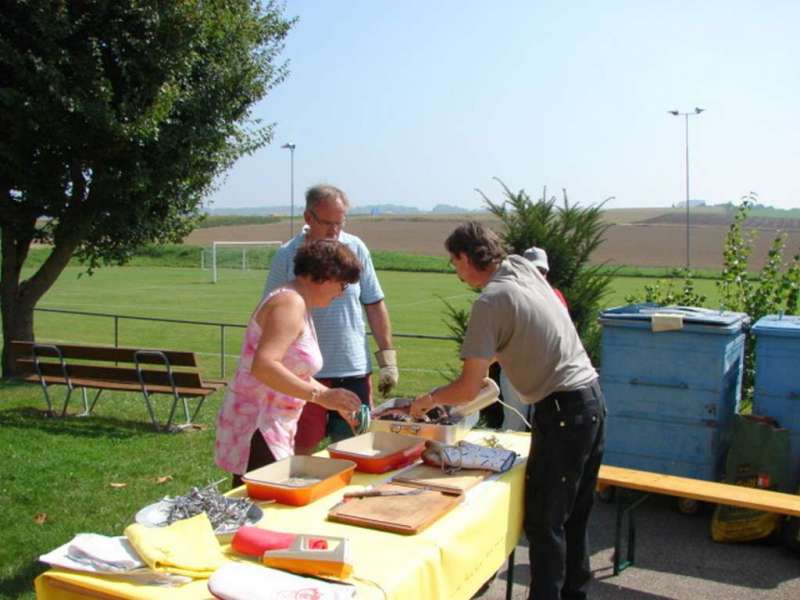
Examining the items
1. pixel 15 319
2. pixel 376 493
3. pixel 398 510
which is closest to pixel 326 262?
pixel 376 493

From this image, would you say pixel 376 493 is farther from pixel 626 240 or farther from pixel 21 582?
pixel 626 240

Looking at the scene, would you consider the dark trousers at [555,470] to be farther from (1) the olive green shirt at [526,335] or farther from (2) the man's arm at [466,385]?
(2) the man's arm at [466,385]

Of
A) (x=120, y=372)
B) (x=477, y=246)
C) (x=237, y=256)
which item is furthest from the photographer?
(x=237, y=256)

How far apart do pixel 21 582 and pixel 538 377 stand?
2926 millimetres

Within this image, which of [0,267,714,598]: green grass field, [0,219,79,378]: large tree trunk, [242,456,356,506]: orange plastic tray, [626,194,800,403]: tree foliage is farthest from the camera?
[0,219,79,378]: large tree trunk

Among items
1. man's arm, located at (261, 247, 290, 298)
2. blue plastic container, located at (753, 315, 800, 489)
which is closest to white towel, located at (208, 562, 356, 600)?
man's arm, located at (261, 247, 290, 298)

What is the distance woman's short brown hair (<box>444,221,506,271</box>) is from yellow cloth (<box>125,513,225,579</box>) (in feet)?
5.03

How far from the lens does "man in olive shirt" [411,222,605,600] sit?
3121 mm

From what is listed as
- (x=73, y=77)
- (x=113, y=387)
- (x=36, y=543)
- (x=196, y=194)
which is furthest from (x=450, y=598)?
(x=196, y=194)

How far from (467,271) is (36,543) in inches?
125

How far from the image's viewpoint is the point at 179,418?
9.11m

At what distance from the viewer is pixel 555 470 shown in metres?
3.25

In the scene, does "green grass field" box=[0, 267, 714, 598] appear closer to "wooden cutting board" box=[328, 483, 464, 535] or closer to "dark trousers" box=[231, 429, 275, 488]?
"dark trousers" box=[231, 429, 275, 488]

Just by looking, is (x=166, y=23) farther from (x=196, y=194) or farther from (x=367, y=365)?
(x=367, y=365)
